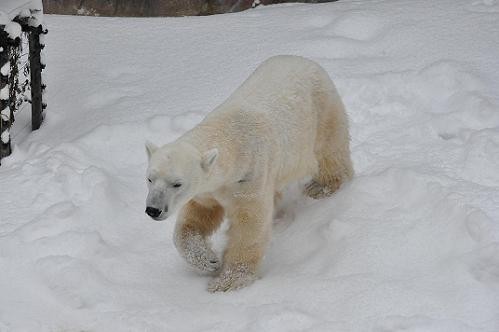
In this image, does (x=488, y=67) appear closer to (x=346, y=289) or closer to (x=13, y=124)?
(x=346, y=289)

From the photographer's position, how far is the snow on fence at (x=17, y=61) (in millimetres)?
4922

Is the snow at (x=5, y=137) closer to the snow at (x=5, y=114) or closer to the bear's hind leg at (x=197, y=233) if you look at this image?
the snow at (x=5, y=114)

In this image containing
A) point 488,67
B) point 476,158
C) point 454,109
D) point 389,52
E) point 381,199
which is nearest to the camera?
point 381,199

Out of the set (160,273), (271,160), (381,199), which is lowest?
(160,273)

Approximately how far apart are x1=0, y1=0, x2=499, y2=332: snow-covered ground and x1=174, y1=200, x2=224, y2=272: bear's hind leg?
14 cm

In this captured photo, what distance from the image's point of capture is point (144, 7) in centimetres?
830

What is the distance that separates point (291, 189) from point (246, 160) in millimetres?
1364

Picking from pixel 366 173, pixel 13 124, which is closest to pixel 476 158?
pixel 366 173

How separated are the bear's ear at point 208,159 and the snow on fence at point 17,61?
83.3 inches

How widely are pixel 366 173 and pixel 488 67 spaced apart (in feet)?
6.12

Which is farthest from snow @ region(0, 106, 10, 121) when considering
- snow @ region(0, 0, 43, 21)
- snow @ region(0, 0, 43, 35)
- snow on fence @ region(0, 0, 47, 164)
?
snow @ region(0, 0, 43, 21)

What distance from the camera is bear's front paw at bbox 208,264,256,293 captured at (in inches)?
152

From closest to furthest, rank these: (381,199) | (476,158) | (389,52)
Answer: (381,199), (476,158), (389,52)

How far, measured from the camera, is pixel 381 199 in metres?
4.38
